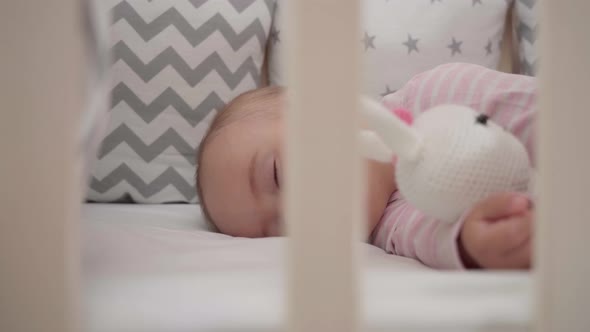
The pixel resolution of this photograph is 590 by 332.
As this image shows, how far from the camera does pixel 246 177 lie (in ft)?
2.61

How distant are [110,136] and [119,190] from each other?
10cm

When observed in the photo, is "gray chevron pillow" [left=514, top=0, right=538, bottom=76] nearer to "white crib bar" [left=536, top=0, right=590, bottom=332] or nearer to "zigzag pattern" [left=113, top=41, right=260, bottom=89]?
"zigzag pattern" [left=113, top=41, right=260, bottom=89]

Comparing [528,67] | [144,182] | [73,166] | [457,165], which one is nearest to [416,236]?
[457,165]

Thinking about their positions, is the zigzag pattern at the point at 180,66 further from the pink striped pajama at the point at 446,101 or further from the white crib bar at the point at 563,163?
the white crib bar at the point at 563,163

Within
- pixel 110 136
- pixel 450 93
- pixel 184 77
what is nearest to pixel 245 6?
pixel 184 77

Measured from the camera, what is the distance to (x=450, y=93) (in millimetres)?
742

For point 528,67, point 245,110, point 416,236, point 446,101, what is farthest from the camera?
point 528,67

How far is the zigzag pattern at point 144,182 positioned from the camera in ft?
3.45

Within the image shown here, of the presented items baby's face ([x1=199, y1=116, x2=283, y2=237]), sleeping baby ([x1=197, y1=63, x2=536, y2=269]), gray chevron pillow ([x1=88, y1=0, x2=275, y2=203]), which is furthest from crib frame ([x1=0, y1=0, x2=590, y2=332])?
gray chevron pillow ([x1=88, y1=0, x2=275, y2=203])

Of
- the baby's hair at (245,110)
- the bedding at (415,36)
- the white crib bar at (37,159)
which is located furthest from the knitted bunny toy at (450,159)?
the bedding at (415,36)

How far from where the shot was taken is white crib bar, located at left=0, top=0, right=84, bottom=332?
1.13 feet

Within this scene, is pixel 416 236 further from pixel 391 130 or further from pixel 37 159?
pixel 37 159

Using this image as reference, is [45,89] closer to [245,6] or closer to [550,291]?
[550,291]

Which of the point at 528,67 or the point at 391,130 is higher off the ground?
the point at 528,67
